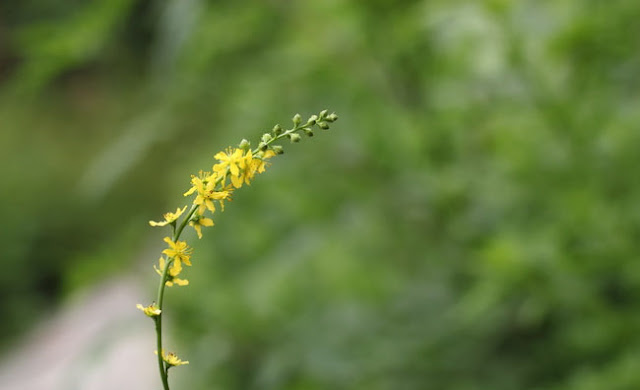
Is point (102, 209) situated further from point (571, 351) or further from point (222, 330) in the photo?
point (571, 351)

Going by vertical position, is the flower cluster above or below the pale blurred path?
below

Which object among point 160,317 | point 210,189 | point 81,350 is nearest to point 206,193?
point 210,189

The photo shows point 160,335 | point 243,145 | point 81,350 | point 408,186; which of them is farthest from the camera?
point 81,350

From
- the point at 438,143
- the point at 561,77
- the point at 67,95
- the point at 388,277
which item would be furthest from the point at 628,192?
the point at 67,95

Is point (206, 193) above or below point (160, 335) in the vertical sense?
above

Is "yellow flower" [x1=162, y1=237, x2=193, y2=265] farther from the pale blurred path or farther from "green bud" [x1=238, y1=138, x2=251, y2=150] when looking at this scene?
the pale blurred path

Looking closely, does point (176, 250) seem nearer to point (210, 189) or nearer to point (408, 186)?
point (210, 189)

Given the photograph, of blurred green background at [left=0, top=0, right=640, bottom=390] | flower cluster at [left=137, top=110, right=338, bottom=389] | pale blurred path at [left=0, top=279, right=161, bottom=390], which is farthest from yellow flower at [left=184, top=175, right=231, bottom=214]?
pale blurred path at [left=0, top=279, right=161, bottom=390]
